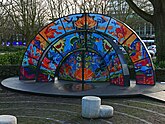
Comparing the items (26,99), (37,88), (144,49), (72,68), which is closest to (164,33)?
(144,49)

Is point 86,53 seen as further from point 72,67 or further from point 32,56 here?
point 32,56

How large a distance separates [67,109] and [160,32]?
10.9m

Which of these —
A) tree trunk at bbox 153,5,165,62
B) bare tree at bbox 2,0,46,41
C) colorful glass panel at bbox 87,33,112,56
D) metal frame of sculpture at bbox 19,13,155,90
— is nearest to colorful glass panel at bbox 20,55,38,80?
metal frame of sculpture at bbox 19,13,155,90

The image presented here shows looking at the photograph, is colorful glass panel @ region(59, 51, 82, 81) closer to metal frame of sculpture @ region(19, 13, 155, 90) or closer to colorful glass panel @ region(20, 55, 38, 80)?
metal frame of sculpture @ region(19, 13, 155, 90)

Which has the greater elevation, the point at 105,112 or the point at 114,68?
the point at 114,68

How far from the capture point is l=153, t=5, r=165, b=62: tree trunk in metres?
17.6

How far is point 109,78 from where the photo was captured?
13109 millimetres

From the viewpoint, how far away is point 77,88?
12078 millimetres

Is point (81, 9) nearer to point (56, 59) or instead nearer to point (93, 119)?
point (56, 59)

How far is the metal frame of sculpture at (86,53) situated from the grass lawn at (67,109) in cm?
219

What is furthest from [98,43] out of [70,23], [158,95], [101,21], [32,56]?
[158,95]

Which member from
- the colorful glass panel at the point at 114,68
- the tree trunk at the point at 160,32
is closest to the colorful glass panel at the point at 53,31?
the colorful glass panel at the point at 114,68

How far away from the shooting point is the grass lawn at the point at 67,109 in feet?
25.9

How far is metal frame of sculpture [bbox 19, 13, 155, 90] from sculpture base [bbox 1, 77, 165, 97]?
0.47 metres
